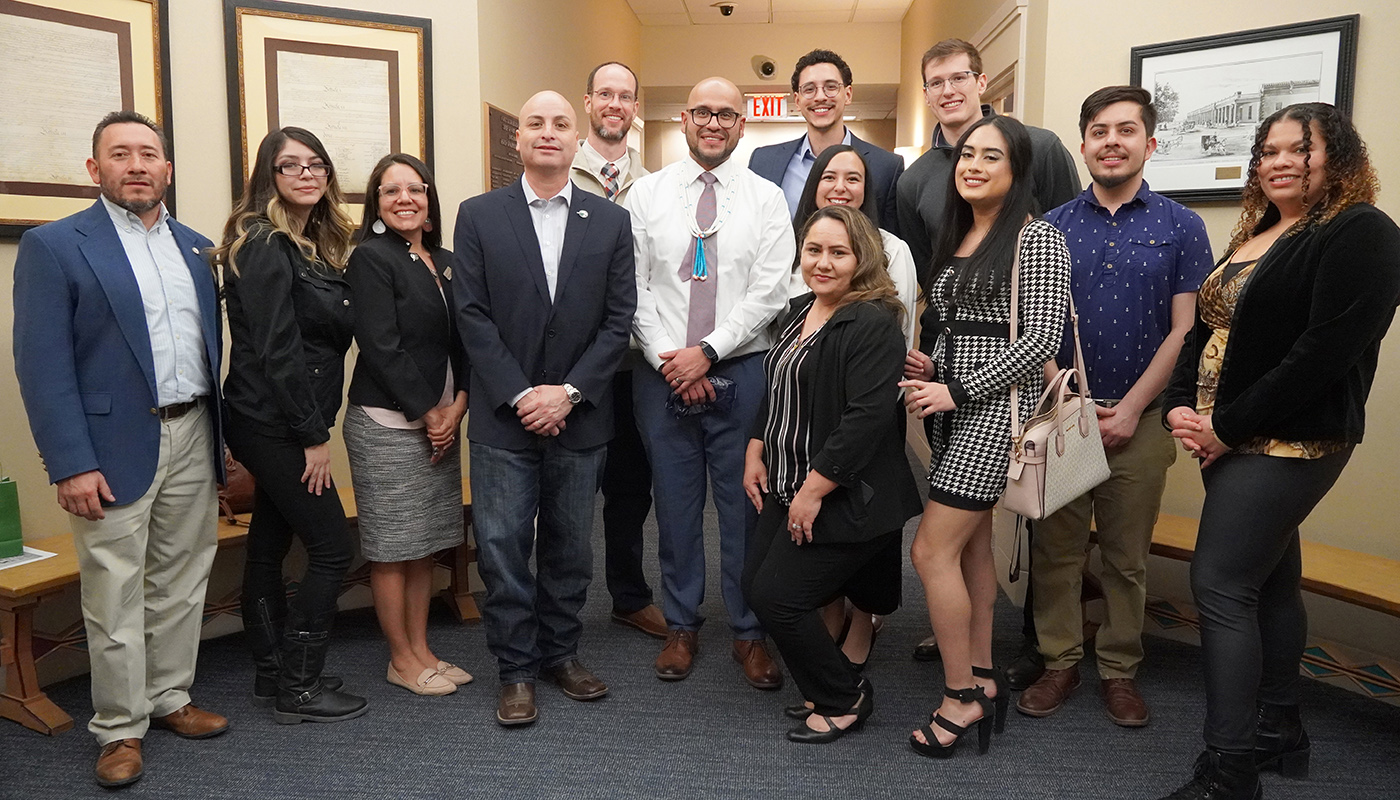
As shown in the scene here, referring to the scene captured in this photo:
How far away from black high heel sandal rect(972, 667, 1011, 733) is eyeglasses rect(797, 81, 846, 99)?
1938mm

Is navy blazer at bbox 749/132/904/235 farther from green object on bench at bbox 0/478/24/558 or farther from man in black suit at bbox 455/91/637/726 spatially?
green object on bench at bbox 0/478/24/558

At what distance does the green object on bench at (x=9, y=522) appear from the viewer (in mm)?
2820

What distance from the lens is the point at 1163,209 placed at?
8.87ft

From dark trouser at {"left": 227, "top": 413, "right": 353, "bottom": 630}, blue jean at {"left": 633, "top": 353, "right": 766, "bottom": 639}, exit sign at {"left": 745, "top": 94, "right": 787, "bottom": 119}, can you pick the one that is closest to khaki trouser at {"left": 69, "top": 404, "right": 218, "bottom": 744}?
dark trouser at {"left": 227, "top": 413, "right": 353, "bottom": 630}

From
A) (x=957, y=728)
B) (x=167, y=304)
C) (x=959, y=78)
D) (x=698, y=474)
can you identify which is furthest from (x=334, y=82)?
(x=957, y=728)

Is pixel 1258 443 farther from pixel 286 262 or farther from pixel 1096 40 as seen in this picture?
pixel 286 262

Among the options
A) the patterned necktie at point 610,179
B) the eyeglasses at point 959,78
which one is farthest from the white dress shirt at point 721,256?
the eyeglasses at point 959,78

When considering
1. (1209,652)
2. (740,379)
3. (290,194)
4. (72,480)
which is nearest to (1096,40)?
(740,379)

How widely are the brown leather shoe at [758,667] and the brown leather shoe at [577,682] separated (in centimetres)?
44

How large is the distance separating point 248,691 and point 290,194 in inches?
60.0

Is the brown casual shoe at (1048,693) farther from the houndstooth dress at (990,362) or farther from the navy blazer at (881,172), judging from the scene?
the navy blazer at (881,172)

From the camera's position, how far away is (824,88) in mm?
3260

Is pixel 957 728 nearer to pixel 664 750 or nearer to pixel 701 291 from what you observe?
pixel 664 750

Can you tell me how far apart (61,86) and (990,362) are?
2.85m
